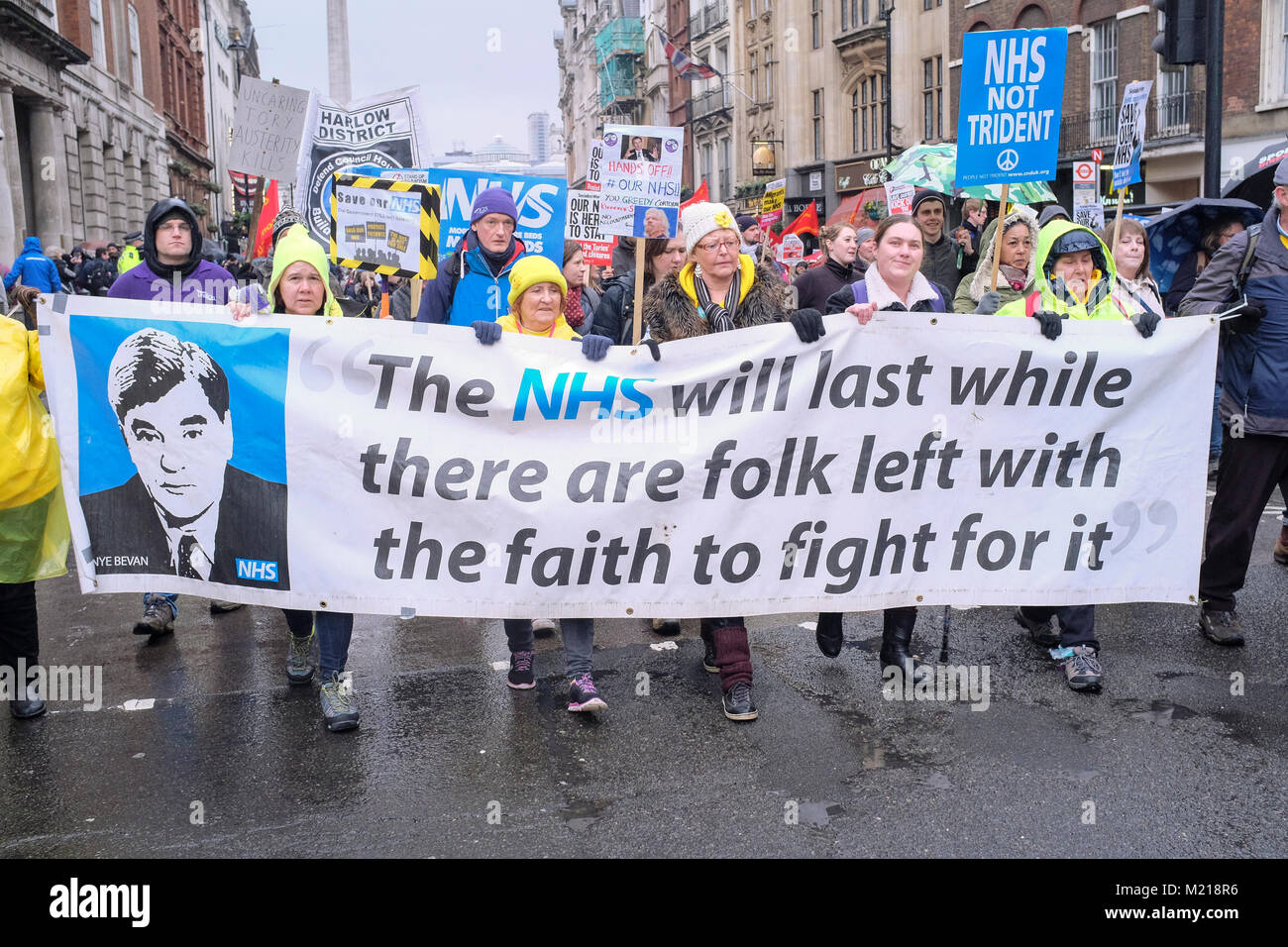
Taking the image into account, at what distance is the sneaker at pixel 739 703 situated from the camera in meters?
4.75

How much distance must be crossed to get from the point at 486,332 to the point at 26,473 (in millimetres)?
1880

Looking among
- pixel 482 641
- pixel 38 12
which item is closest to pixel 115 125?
pixel 38 12

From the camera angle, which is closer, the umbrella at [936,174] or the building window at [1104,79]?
the umbrella at [936,174]

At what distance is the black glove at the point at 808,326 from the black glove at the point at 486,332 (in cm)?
118

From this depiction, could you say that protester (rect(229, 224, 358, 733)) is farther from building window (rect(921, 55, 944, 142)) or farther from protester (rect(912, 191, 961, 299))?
building window (rect(921, 55, 944, 142))

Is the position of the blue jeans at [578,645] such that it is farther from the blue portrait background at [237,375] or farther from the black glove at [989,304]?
the black glove at [989,304]

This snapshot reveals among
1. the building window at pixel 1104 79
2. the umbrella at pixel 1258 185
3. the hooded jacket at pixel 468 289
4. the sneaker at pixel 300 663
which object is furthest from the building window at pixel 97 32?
the sneaker at pixel 300 663

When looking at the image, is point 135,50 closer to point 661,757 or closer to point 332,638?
point 332,638

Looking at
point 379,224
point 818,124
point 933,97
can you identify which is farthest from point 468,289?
point 818,124

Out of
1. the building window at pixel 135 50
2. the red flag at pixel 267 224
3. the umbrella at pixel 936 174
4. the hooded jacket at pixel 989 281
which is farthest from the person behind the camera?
the building window at pixel 135 50

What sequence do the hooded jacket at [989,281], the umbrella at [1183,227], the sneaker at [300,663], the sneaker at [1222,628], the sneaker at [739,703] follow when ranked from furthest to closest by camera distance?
1. the umbrella at [1183,227]
2. the hooded jacket at [989,281]
3. the sneaker at [1222,628]
4. the sneaker at [300,663]
5. the sneaker at [739,703]

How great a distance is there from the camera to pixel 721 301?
497 cm

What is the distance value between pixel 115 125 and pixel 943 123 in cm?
2592

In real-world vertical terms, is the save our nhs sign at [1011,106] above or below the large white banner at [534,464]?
above
